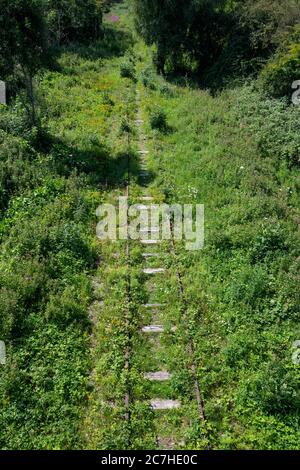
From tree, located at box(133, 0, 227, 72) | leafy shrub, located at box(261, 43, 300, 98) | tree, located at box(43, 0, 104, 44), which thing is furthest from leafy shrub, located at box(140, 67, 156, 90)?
tree, located at box(43, 0, 104, 44)

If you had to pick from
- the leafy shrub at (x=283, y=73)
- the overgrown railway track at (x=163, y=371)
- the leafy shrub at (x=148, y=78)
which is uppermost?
the leafy shrub at (x=283, y=73)

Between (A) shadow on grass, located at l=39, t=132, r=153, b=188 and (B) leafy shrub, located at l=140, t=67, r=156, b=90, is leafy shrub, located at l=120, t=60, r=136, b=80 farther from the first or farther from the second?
(A) shadow on grass, located at l=39, t=132, r=153, b=188

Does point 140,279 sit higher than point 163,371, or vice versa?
point 140,279

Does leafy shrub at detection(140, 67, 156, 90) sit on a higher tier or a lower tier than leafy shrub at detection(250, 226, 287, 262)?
higher

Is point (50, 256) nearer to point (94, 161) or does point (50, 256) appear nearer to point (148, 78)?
point (94, 161)

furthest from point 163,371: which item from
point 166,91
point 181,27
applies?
point 181,27

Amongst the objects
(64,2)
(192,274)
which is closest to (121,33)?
(64,2)

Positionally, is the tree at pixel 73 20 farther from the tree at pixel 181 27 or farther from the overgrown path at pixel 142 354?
the overgrown path at pixel 142 354

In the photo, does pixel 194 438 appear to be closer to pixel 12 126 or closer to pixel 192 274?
pixel 192 274

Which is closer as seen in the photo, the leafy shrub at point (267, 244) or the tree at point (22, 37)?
the leafy shrub at point (267, 244)

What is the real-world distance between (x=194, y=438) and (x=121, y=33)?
45610 mm

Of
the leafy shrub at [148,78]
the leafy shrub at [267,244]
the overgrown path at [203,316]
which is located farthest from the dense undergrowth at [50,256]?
the leafy shrub at [148,78]

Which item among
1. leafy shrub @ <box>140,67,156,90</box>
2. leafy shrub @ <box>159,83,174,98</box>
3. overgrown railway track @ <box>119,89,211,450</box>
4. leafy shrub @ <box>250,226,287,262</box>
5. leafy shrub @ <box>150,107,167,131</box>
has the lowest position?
overgrown railway track @ <box>119,89,211,450</box>

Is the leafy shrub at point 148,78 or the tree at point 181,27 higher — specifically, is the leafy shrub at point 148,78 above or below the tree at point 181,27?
below
